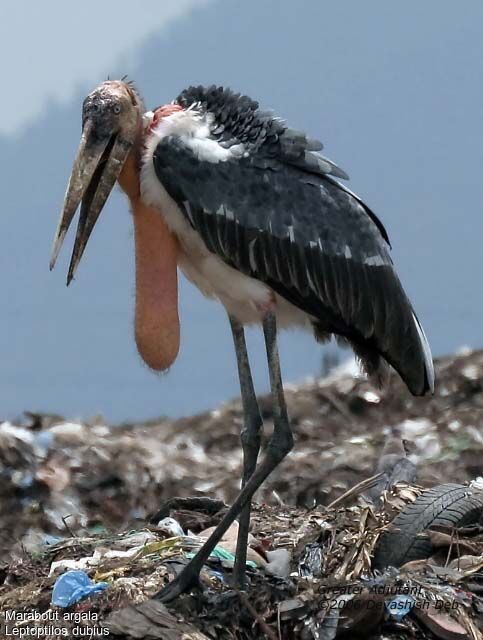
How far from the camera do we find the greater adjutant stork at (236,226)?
4.96 meters

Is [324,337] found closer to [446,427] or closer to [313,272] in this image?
[313,272]

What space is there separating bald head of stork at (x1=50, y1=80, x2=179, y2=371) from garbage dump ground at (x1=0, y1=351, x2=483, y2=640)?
2.81 ft

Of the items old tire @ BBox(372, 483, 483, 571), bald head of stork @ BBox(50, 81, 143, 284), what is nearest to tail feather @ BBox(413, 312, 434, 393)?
old tire @ BBox(372, 483, 483, 571)

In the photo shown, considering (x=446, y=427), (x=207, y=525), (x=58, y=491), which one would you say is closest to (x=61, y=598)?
(x=207, y=525)

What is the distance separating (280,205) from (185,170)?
0.38 meters

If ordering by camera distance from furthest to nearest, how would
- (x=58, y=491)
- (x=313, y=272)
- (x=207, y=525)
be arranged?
1. (x=58, y=491)
2. (x=207, y=525)
3. (x=313, y=272)

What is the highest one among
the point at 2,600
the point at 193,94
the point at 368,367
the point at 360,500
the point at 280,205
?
the point at 193,94

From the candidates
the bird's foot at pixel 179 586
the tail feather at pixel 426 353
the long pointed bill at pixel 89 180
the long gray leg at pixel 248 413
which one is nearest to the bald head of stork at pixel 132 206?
the long pointed bill at pixel 89 180

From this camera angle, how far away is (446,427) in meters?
8.99

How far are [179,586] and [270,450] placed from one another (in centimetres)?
60

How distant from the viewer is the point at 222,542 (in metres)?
5.55

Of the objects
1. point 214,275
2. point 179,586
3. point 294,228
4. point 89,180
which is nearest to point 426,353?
point 294,228

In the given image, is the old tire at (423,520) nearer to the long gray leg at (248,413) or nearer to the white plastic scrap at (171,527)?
the long gray leg at (248,413)

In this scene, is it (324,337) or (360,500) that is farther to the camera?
(360,500)
